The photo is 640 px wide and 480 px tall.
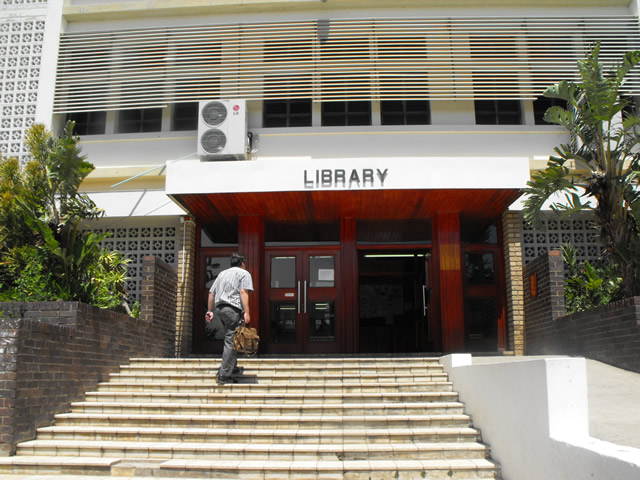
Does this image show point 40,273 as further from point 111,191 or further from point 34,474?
point 111,191

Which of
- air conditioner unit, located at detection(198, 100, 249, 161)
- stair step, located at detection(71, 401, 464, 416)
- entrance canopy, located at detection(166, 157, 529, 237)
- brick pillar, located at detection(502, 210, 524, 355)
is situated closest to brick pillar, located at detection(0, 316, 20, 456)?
stair step, located at detection(71, 401, 464, 416)

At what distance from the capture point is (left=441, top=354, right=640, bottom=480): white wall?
3338 millimetres

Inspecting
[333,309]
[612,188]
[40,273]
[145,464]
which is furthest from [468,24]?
[145,464]

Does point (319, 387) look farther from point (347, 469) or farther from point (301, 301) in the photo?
point (301, 301)

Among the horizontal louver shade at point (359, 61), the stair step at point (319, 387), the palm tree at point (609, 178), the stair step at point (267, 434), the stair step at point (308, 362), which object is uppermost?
the horizontal louver shade at point (359, 61)

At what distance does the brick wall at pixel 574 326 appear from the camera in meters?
7.05

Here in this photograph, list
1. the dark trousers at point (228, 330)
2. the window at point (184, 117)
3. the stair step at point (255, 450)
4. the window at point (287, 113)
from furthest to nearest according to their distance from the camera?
the window at point (184, 117)
the window at point (287, 113)
the dark trousers at point (228, 330)
the stair step at point (255, 450)

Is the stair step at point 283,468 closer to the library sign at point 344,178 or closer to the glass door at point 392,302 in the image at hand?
the library sign at point 344,178

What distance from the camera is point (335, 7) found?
11.8m

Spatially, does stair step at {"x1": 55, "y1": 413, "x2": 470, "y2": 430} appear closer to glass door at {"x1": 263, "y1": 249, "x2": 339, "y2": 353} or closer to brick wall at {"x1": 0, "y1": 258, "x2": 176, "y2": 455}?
brick wall at {"x1": 0, "y1": 258, "x2": 176, "y2": 455}

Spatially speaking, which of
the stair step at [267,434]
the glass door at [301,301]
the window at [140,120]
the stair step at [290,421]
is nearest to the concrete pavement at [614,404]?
the stair step at [267,434]

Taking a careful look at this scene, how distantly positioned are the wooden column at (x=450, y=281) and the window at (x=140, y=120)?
6.05 metres

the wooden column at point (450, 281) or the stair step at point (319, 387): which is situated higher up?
the wooden column at point (450, 281)

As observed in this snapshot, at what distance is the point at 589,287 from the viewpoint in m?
9.34
